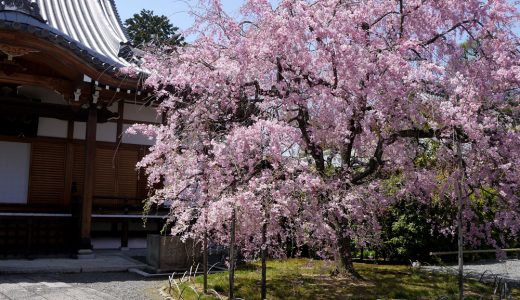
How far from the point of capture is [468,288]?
8.29 metres

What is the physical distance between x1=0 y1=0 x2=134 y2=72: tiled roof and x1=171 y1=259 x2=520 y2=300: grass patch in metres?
5.52

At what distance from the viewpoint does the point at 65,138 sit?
1222cm

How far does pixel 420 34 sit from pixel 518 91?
1883 millimetres

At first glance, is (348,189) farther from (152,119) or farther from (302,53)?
(152,119)

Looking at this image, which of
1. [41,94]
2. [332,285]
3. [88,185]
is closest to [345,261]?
[332,285]

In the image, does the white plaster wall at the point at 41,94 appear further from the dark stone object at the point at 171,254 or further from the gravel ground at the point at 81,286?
the gravel ground at the point at 81,286

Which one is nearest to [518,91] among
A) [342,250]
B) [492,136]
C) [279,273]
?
[492,136]

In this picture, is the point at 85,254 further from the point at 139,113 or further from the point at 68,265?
the point at 139,113

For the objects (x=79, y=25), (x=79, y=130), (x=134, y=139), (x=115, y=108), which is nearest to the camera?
(x=79, y=130)

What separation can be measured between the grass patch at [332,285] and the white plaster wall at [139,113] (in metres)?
5.47

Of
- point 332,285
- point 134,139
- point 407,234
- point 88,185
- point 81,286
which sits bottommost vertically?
point 81,286

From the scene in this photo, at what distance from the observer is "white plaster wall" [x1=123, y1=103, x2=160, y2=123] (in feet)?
42.3

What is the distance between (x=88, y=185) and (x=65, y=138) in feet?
7.22

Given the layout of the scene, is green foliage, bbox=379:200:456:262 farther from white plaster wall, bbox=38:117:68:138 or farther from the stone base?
white plaster wall, bbox=38:117:68:138
